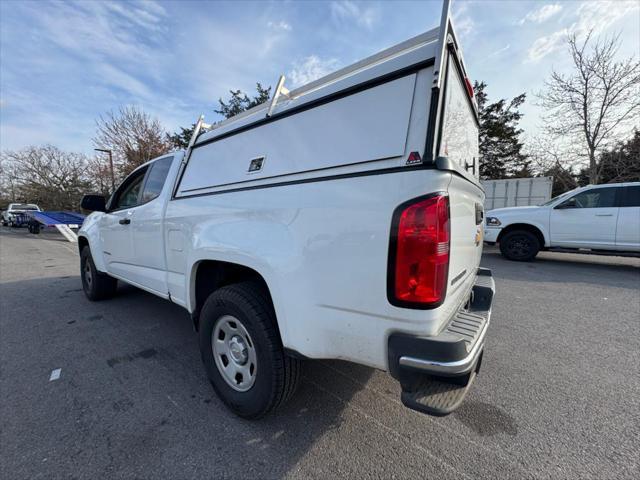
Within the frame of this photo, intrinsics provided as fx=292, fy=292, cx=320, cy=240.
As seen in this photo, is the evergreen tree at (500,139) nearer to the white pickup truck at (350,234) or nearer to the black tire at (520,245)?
the black tire at (520,245)

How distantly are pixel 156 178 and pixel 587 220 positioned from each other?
8.68m

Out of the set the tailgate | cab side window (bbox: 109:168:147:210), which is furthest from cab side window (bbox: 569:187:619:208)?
cab side window (bbox: 109:168:147:210)

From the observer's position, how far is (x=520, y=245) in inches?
301

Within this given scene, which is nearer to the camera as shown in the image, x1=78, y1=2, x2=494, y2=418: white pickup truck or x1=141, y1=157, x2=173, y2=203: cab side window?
x1=78, y1=2, x2=494, y2=418: white pickup truck

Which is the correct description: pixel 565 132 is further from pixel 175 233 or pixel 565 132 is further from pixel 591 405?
pixel 175 233

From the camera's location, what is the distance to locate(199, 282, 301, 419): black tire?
182cm

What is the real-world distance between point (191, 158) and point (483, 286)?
2920 millimetres

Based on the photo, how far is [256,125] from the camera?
2201 millimetres

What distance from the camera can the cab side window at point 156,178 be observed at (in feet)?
10.2

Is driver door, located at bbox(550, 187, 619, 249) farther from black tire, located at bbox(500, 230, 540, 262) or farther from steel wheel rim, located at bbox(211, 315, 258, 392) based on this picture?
steel wheel rim, located at bbox(211, 315, 258, 392)

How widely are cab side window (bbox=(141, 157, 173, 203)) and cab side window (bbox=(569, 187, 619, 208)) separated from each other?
8.47 meters

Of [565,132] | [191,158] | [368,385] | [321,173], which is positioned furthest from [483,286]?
[565,132]

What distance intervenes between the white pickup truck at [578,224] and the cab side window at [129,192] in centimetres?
817

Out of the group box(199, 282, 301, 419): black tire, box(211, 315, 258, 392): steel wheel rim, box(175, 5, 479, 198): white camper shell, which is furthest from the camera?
box(211, 315, 258, 392): steel wheel rim
